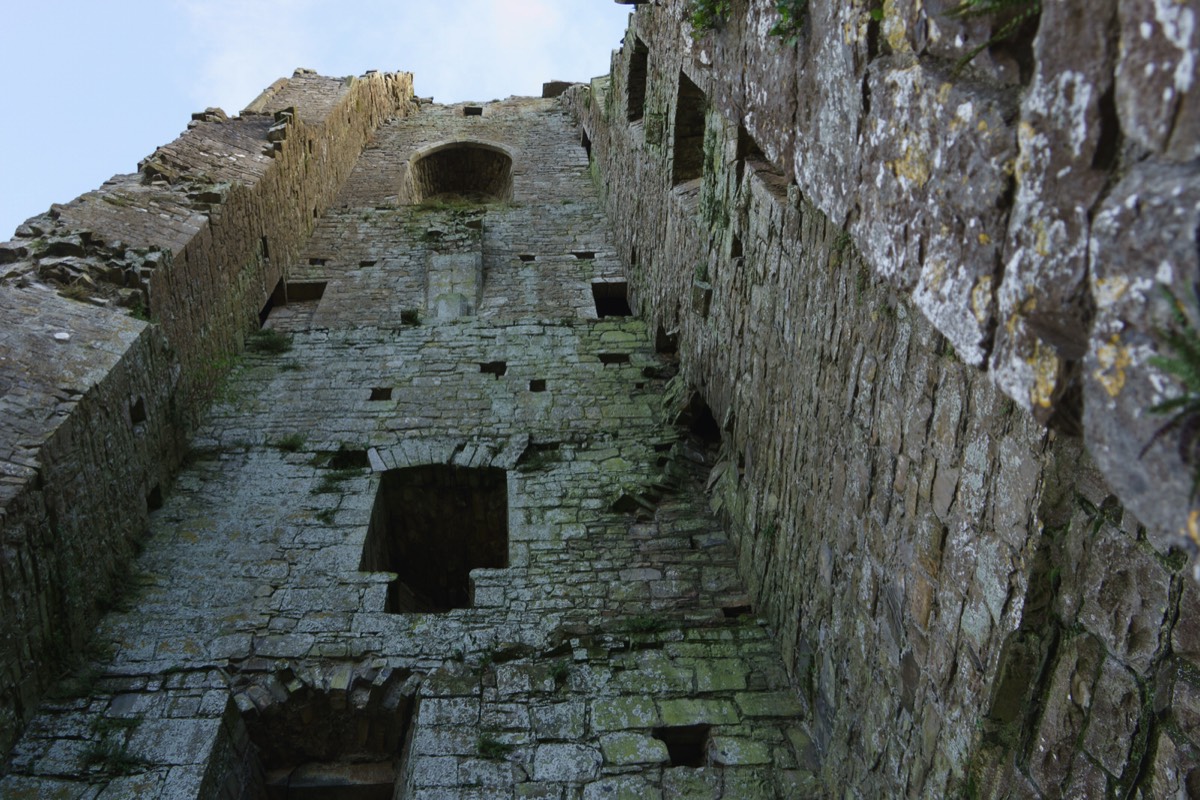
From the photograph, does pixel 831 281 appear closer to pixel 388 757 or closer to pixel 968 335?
pixel 968 335

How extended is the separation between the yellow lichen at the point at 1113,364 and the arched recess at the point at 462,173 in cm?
1358

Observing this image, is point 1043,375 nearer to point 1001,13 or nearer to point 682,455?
point 1001,13

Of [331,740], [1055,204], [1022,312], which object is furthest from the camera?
[331,740]

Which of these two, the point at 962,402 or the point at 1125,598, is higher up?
A: the point at 962,402

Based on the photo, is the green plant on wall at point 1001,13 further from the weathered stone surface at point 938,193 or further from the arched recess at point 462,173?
the arched recess at point 462,173

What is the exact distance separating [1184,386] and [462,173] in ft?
50.9

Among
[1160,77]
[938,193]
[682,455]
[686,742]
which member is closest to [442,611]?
[682,455]

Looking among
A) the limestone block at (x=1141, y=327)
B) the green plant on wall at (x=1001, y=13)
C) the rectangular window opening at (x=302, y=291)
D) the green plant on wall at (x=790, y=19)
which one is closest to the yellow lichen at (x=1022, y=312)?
the limestone block at (x=1141, y=327)

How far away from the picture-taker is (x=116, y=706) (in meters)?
4.27

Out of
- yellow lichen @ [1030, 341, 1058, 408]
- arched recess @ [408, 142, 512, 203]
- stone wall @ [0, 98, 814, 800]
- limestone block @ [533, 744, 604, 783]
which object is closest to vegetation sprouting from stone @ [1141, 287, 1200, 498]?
yellow lichen @ [1030, 341, 1058, 408]

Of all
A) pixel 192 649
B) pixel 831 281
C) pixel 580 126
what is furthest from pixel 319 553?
pixel 580 126

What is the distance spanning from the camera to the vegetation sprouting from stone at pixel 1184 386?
4.01ft

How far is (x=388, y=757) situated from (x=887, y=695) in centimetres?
275

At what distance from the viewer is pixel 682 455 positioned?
6.29 metres
